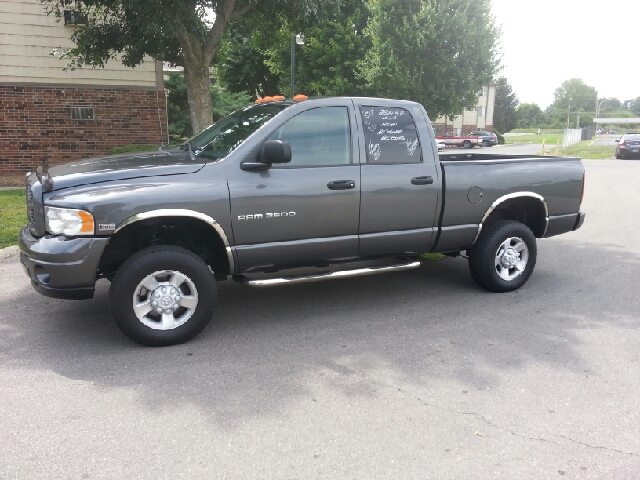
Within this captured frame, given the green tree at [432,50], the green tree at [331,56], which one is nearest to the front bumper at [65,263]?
the green tree at [432,50]

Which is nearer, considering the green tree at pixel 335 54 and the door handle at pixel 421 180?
→ the door handle at pixel 421 180

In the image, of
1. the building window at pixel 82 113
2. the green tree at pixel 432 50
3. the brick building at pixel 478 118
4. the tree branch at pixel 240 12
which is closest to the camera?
the tree branch at pixel 240 12

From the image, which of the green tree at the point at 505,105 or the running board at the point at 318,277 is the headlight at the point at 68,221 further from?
the green tree at the point at 505,105

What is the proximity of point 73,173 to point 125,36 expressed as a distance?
8117 millimetres

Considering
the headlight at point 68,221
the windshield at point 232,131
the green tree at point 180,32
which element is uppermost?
the green tree at point 180,32

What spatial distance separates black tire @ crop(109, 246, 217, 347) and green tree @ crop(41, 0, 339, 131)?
6.97 m

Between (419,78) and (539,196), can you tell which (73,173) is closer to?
(539,196)

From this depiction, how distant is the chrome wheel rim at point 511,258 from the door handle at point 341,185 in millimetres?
1882

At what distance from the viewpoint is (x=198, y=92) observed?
11789 mm

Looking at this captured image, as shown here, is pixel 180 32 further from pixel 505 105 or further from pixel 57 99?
pixel 505 105

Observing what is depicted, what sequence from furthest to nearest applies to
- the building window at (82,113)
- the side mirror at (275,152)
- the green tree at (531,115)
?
the green tree at (531,115) → the building window at (82,113) → the side mirror at (275,152)

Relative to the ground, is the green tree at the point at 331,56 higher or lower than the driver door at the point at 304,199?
higher

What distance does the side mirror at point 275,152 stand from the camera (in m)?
4.45

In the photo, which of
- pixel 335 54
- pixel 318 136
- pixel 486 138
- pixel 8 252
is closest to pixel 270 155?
pixel 318 136
